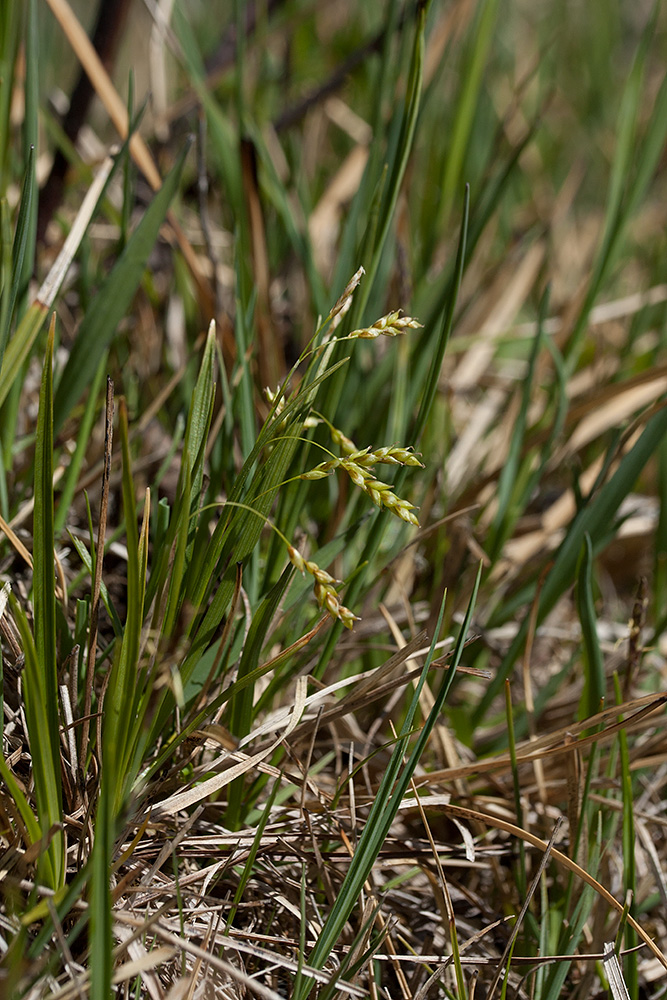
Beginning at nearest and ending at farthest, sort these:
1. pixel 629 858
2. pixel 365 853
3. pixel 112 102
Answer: pixel 365 853 < pixel 629 858 < pixel 112 102

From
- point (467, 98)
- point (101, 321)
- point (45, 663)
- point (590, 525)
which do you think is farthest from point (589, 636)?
point (467, 98)

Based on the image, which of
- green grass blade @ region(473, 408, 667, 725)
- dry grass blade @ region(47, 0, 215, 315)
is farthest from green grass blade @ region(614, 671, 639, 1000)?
dry grass blade @ region(47, 0, 215, 315)

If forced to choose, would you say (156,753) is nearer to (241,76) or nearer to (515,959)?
(515,959)

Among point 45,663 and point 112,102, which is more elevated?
point 112,102

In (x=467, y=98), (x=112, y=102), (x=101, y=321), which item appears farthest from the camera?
(x=467, y=98)

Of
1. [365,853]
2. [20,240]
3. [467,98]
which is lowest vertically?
[365,853]

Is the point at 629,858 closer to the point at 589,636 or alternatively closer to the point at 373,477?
the point at 589,636

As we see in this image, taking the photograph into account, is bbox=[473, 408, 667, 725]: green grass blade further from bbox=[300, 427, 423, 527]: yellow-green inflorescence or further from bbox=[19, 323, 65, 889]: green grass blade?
bbox=[19, 323, 65, 889]: green grass blade

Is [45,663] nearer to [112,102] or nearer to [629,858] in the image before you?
[629,858]

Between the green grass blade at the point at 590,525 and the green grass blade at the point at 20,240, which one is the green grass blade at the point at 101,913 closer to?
the green grass blade at the point at 20,240

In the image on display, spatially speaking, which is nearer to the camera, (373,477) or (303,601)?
(373,477)
